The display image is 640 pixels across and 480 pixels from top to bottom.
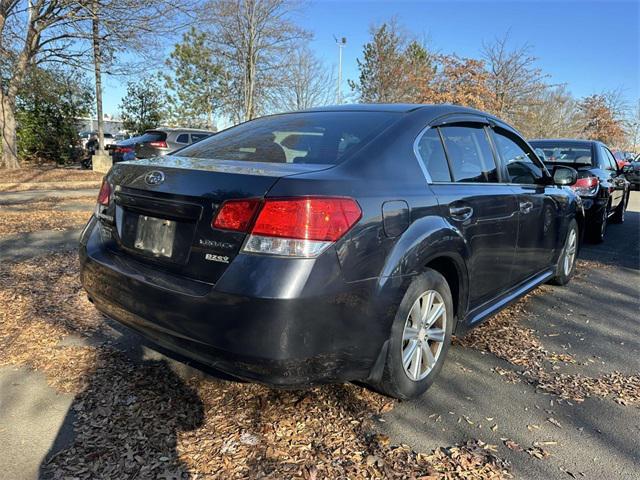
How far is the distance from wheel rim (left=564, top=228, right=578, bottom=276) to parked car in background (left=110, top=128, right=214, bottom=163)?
1120 cm

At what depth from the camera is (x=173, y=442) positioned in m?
2.31

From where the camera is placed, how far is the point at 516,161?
3.97 metres

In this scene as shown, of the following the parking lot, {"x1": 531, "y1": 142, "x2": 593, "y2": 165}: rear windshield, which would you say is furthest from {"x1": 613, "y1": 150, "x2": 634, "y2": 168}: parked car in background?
the parking lot

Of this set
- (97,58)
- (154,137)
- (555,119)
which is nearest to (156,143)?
(154,137)

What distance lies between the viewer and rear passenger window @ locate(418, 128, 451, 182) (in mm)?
2823

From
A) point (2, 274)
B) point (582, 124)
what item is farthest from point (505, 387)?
point (582, 124)

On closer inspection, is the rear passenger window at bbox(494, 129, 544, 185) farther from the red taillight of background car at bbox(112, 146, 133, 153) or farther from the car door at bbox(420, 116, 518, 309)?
the red taillight of background car at bbox(112, 146, 133, 153)

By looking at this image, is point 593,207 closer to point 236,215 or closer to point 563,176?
point 563,176

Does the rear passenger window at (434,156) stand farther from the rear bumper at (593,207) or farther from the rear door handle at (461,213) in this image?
the rear bumper at (593,207)

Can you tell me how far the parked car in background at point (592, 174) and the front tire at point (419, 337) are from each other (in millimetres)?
4565

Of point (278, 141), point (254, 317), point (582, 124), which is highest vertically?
point (582, 124)

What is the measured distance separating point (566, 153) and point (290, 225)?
716 centimetres

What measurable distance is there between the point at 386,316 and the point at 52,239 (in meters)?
5.70

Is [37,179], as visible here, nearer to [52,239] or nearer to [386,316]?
[52,239]
